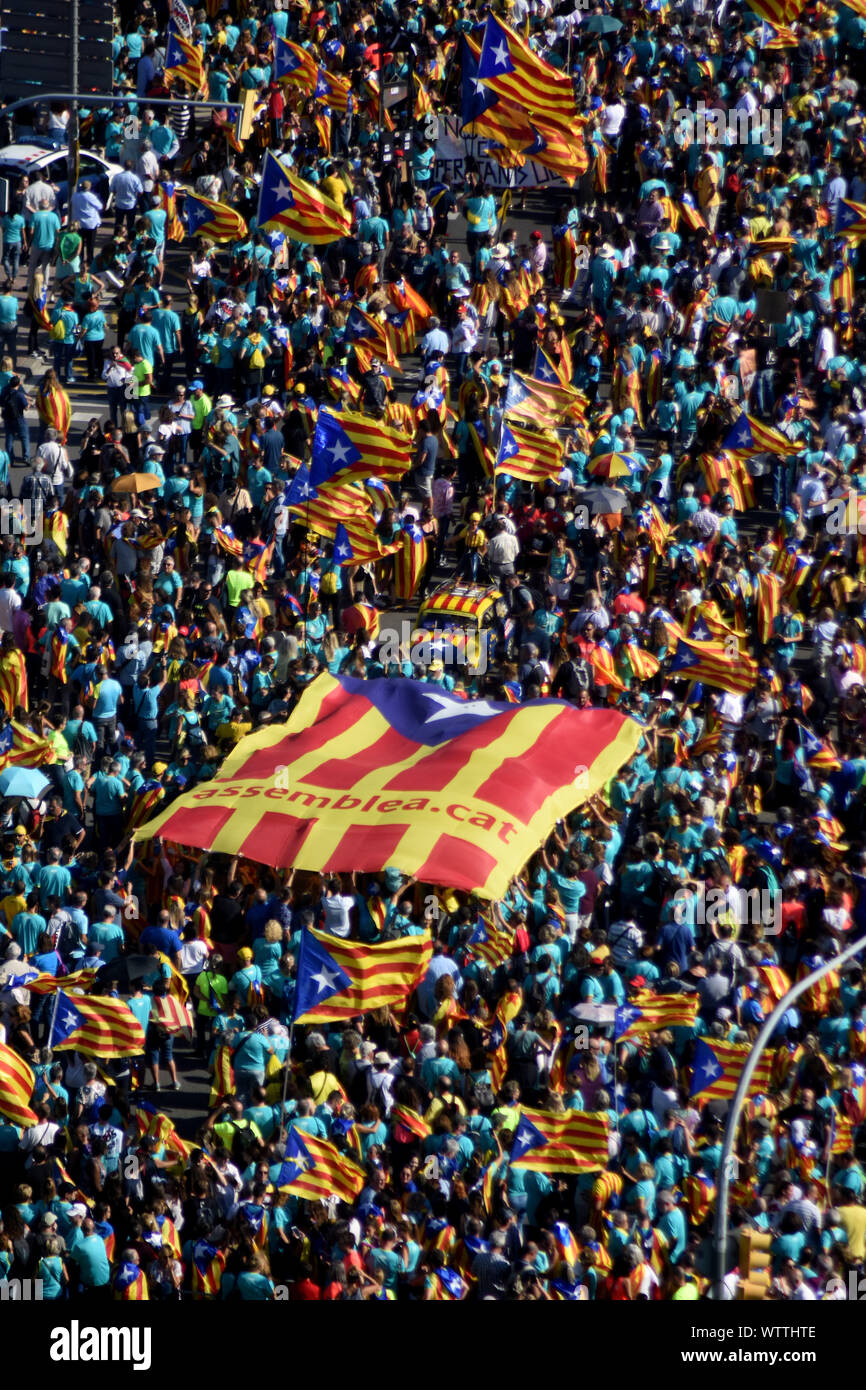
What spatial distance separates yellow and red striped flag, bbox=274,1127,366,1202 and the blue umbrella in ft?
19.5

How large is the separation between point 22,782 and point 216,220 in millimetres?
10506

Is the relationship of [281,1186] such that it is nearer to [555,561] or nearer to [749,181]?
[555,561]

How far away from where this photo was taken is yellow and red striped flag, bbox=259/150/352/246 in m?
35.1

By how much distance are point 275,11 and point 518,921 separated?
64.1 feet

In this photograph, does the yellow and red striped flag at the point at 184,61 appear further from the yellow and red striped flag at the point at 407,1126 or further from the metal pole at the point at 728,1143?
the metal pole at the point at 728,1143

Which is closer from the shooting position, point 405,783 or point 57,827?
point 405,783

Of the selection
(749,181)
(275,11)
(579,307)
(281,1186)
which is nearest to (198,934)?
(281,1186)

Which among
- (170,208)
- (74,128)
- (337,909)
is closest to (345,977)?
(337,909)

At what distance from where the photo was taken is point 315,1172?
24031mm

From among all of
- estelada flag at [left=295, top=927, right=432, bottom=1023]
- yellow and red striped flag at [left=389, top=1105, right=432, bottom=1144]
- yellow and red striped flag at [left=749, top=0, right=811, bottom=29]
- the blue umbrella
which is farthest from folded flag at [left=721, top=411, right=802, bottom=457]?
yellow and red striped flag at [left=389, top=1105, right=432, bottom=1144]

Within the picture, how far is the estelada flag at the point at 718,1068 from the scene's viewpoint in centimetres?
2512

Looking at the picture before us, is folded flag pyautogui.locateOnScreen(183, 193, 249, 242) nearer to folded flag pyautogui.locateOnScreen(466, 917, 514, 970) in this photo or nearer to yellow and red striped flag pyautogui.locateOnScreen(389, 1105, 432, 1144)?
folded flag pyautogui.locateOnScreen(466, 917, 514, 970)

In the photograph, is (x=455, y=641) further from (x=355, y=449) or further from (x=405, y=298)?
(x=405, y=298)

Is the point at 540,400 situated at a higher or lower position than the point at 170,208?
lower
